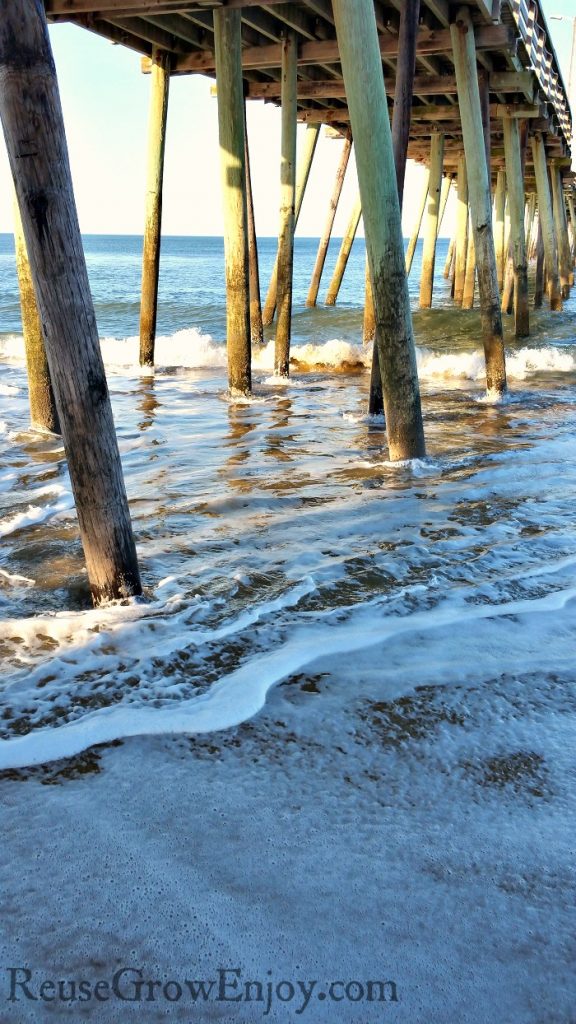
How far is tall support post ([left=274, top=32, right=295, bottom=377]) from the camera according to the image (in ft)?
29.6

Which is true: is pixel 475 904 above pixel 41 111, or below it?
below

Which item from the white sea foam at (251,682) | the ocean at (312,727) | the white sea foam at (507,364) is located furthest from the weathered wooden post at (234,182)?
the white sea foam at (251,682)

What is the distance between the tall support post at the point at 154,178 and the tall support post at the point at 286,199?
128 cm

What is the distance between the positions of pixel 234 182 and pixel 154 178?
216 cm

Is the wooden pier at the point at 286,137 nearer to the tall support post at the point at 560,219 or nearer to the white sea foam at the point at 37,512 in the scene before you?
the white sea foam at the point at 37,512

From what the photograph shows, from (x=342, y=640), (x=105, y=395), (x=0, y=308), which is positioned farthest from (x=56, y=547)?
(x=0, y=308)

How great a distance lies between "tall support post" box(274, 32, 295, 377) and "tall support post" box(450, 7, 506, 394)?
180cm

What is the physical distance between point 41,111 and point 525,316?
11.9 meters

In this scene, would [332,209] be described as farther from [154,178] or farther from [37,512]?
[37,512]

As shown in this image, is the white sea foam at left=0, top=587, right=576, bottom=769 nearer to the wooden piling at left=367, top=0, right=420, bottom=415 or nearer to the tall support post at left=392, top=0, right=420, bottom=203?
the wooden piling at left=367, top=0, right=420, bottom=415

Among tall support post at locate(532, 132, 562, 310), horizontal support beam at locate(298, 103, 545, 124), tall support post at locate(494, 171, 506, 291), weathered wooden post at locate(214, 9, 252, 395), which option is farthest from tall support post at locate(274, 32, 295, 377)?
tall support post at locate(494, 171, 506, 291)

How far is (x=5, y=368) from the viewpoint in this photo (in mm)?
11453

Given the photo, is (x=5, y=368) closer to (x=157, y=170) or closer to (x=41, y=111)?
(x=157, y=170)

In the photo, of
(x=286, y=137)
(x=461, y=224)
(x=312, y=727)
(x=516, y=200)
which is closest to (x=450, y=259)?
(x=461, y=224)
